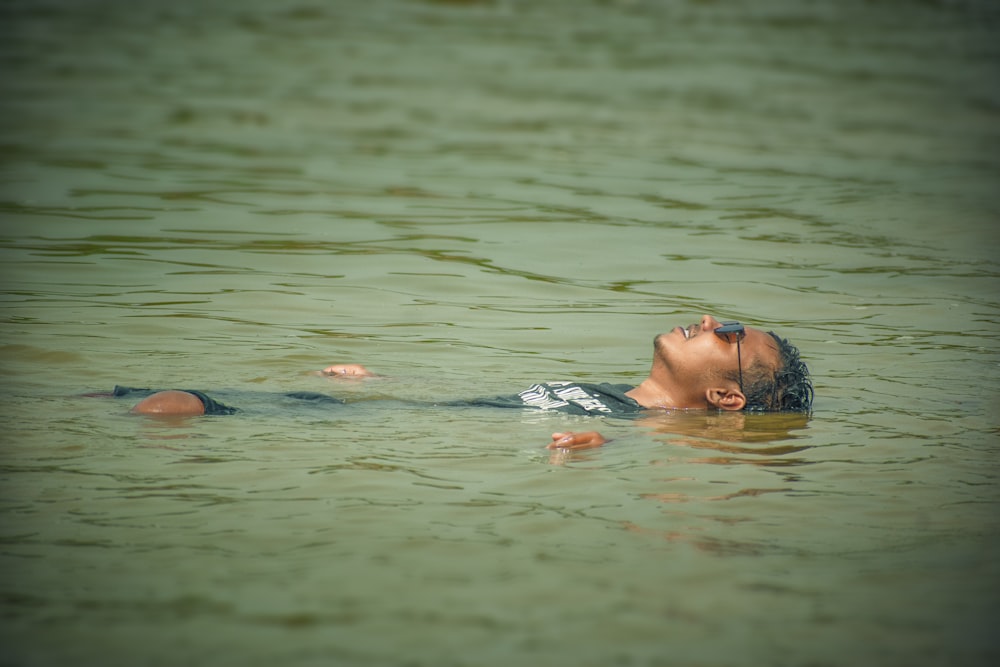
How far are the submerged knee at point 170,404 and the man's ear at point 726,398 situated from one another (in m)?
3.14

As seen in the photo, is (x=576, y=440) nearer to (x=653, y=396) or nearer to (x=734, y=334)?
(x=653, y=396)

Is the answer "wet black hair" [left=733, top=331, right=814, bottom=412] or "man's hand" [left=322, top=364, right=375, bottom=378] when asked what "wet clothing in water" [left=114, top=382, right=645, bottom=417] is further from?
"wet black hair" [left=733, top=331, right=814, bottom=412]

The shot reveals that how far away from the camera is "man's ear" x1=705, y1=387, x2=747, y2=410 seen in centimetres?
791

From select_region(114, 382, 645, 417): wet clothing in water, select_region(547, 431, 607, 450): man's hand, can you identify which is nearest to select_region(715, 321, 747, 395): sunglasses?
select_region(114, 382, 645, 417): wet clothing in water

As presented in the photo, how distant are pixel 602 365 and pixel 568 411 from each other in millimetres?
1489

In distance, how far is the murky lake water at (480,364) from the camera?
4.62m

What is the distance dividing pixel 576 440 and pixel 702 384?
1418 millimetres

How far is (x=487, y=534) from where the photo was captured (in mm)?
5469

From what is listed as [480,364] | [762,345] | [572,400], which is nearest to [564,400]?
[572,400]

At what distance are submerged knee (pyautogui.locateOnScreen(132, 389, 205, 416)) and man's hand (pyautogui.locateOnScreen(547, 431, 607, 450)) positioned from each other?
207 centimetres

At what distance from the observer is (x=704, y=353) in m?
7.81

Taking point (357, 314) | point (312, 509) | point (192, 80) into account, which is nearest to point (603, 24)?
point (192, 80)

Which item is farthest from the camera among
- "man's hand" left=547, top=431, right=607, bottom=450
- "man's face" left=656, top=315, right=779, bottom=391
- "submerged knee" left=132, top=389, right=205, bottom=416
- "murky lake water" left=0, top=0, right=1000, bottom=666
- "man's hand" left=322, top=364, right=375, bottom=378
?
"man's hand" left=322, top=364, right=375, bottom=378

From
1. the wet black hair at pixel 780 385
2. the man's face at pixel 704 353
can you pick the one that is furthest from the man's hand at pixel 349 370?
the wet black hair at pixel 780 385
